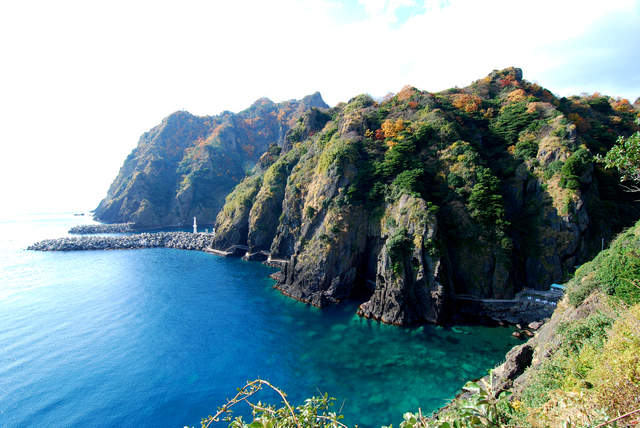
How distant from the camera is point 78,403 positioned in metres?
20.8

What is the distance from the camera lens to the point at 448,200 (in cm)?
3691

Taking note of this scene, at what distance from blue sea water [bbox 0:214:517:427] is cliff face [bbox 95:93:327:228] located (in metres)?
70.7

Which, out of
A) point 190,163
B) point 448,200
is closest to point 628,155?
point 448,200

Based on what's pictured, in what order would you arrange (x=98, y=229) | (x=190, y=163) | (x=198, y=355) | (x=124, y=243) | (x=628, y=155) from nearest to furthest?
(x=628, y=155)
(x=198, y=355)
(x=124, y=243)
(x=98, y=229)
(x=190, y=163)

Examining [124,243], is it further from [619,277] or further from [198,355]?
[619,277]

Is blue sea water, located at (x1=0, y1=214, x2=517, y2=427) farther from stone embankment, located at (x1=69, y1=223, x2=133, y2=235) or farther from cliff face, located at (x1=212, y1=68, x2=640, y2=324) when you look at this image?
stone embankment, located at (x1=69, y1=223, x2=133, y2=235)

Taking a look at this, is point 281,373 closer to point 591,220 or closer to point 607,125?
point 591,220

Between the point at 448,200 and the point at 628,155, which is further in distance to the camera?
the point at 448,200

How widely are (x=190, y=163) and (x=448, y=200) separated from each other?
122 metres

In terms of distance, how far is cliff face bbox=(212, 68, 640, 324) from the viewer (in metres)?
32.8

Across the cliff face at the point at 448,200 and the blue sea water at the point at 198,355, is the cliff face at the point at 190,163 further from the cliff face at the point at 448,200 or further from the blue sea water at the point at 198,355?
the cliff face at the point at 448,200

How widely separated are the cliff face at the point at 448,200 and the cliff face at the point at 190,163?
244 feet

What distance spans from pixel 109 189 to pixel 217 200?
6789 centimetres

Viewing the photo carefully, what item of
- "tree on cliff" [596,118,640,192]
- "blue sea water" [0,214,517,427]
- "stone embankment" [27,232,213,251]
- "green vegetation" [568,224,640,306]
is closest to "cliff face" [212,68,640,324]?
"blue sea water" [0,214,517,427]
